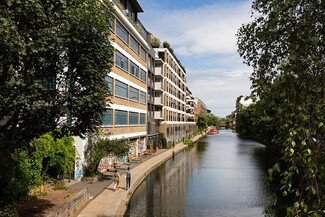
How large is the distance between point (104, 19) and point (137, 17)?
130ft

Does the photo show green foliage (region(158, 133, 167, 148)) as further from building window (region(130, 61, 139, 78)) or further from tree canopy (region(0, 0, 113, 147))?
tree canopy (region(0, 0, 113, 147))

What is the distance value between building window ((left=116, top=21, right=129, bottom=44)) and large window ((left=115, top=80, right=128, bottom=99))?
5284 mm

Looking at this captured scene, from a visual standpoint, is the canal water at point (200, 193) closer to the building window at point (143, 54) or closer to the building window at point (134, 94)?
the building window at point (134, 94)

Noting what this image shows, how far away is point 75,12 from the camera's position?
11797 mm

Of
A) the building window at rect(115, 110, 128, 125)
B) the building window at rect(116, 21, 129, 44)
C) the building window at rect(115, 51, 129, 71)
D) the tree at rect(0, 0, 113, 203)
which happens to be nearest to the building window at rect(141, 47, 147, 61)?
the building window at rect(116, 21, 129, 44)

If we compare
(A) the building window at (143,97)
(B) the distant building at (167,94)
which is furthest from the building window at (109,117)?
(B) the distant building at (167,94)

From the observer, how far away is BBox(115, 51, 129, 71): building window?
37.3 meters

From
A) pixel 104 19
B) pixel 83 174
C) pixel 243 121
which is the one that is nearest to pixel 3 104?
pixel 104 19

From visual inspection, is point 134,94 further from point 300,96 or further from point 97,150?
point 300,96

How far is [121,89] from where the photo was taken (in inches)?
1550

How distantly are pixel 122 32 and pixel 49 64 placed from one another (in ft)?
95.9

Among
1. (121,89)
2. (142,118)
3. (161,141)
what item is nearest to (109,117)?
(121,89)

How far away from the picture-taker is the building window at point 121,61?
123 ft

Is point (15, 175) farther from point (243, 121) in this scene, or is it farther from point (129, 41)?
point (243, 121)
